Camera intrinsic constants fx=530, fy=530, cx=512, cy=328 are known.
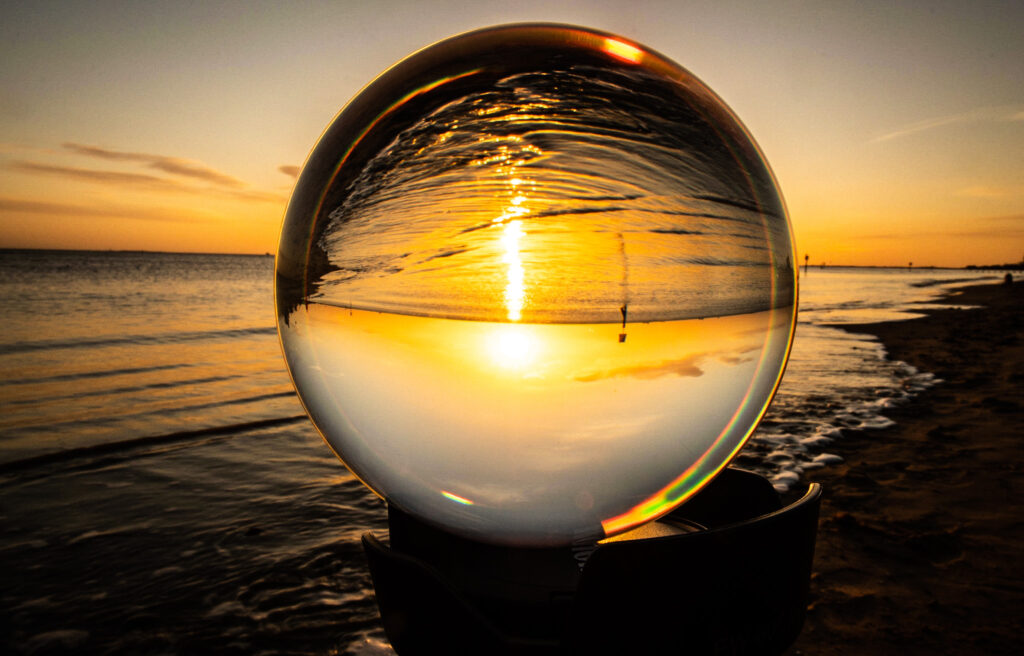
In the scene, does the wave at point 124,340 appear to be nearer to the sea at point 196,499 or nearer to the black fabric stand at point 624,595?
the sea at point 196,499

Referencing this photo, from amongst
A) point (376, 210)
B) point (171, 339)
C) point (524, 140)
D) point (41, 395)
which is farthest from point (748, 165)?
point (171, 339)

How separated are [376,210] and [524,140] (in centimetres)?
34

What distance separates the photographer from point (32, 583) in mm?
2754

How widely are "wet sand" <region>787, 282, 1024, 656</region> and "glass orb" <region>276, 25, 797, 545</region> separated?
160 cm

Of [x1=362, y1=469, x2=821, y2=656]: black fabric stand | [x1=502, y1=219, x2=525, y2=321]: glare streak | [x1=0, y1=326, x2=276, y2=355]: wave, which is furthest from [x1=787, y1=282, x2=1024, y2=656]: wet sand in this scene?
[x1=0, y1=326, x2=276, y2=355]: wave

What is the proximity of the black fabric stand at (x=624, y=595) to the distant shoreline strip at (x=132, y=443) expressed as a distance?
5372 millimetres

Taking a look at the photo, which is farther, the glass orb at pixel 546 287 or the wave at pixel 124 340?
the wave at pixel 124 340

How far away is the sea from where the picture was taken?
237 cm

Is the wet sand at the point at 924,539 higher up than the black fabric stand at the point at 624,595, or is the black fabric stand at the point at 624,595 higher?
the black fabric stand at the point at 624,595

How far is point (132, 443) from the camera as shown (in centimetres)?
536

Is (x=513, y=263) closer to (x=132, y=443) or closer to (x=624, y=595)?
(x=624, y=595)

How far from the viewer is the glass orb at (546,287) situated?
1.05 m

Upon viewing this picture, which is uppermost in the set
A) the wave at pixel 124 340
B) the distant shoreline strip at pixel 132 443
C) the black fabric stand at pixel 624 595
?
the black fabric stand at pixel 624 595

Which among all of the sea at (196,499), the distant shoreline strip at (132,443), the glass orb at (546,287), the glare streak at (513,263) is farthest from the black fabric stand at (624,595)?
the distant shoreline strip at (132,443)
